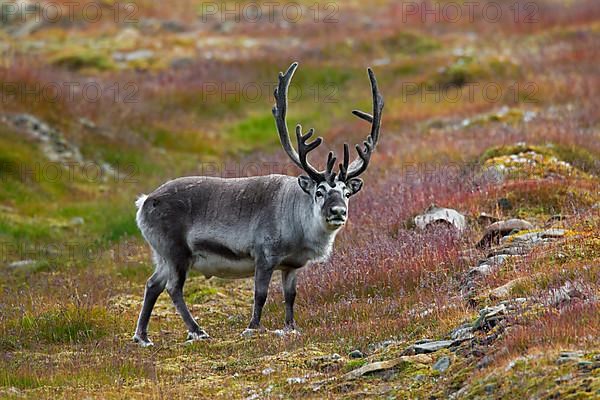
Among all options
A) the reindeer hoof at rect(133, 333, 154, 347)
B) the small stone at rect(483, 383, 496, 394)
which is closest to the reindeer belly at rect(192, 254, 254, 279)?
the reindeer hoof at rect(133, 333, 154, 347)

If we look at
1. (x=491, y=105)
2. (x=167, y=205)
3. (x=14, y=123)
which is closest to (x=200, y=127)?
(x=14, y=123)

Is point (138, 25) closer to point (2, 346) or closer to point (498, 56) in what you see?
point (498, 56)

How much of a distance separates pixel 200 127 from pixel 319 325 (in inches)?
652

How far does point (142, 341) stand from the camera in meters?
11.7

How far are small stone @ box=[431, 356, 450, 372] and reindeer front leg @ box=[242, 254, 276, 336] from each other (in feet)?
10.8

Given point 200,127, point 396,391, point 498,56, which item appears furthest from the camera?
point 498,56

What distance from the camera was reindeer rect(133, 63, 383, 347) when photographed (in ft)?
37.9

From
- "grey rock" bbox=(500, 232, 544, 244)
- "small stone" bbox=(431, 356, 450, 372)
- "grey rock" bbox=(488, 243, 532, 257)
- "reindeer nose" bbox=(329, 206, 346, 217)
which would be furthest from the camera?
"grey rock" bbox=(500, 232, 544, 244)

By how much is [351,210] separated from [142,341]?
5368mm

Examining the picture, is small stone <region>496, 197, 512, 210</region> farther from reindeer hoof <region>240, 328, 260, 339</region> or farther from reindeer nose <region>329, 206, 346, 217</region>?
reindeer hoof <region>240, 328, 260, 339</region>

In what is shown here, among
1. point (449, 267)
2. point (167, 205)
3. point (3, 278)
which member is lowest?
point (3, 278)

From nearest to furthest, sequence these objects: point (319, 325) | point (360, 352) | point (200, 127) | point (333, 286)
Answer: point (360, 352), point (319, 325), point (333, 286), point (200, 127)

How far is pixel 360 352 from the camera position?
32.2 ft

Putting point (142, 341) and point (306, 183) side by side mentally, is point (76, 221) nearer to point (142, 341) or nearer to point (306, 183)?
point (142, 341)
